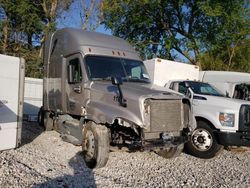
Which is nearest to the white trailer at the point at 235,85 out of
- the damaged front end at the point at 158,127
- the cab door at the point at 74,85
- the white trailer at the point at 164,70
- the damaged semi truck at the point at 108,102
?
the white trailer at the point at 164,70

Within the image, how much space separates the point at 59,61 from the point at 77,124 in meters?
2.24

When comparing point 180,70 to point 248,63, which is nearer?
point 180,70

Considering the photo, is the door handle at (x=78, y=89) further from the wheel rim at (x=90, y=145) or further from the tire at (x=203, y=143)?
the tire at (x=203, y=143)

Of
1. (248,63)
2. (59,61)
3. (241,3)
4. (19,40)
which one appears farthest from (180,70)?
(248,63)

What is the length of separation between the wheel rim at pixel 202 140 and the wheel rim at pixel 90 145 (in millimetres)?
3068

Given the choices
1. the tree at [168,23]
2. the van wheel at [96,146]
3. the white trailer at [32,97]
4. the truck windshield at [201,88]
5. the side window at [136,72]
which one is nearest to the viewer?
the van wheel at [96,146]

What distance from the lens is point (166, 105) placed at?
671 cm

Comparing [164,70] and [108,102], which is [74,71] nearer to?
[108,102]

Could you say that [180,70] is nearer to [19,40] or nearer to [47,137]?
[47,137]

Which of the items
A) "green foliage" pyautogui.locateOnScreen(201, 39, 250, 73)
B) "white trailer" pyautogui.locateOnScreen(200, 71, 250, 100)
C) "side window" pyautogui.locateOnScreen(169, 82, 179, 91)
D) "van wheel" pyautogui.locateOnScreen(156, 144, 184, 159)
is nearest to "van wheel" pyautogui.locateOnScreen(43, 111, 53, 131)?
"side window" pyautogui.locateOnScreen(169, 82, 179, 91)

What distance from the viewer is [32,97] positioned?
14.8 metres

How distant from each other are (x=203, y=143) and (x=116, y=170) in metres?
2.89

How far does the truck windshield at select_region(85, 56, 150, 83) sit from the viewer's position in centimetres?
770

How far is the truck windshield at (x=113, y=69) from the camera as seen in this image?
7.70 metres
